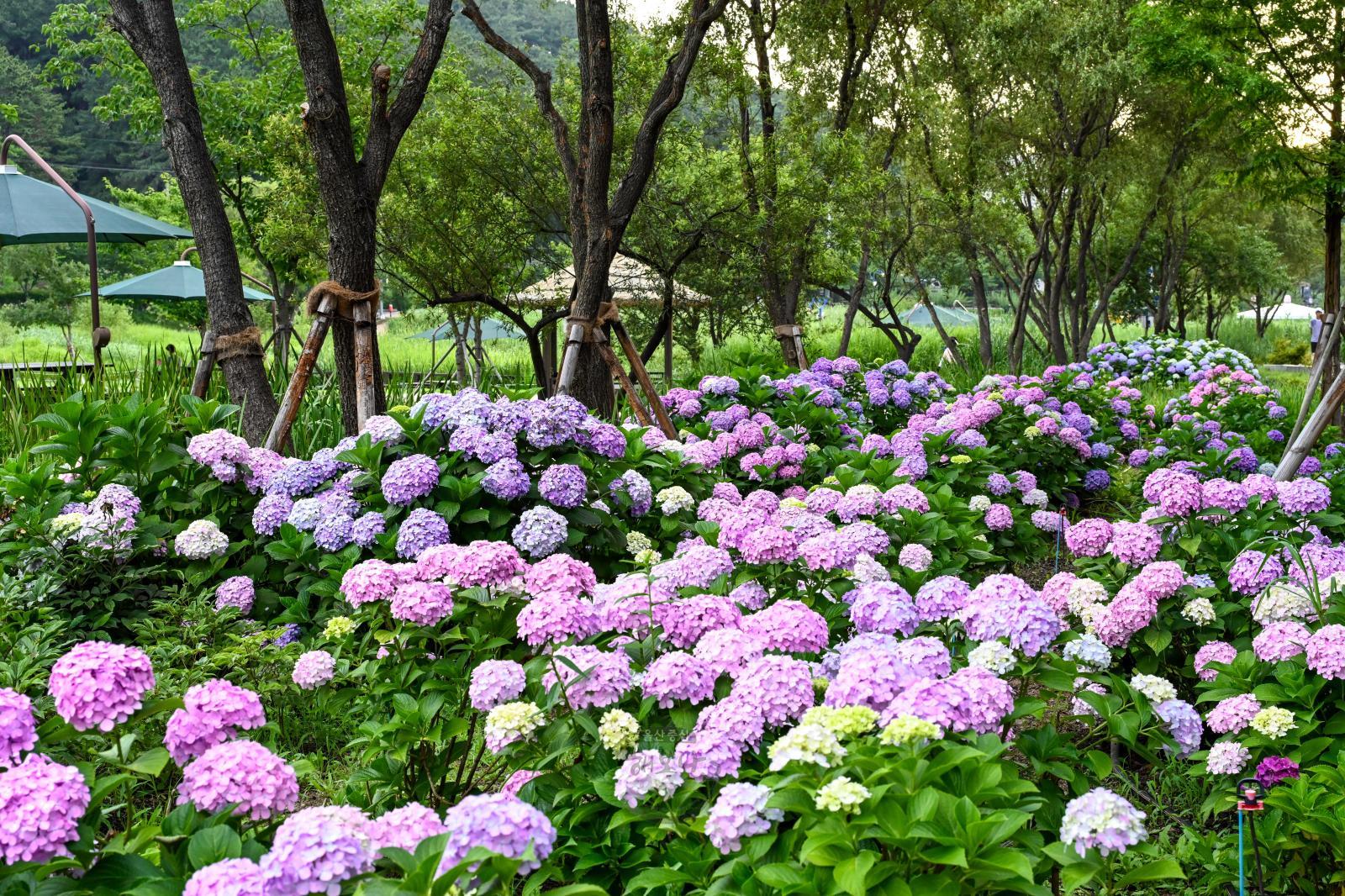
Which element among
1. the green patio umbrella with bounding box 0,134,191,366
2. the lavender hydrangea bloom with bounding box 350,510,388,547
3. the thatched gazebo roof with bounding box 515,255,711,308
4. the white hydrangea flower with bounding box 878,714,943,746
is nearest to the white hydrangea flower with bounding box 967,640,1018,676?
the white hydrangea flower with bounding box 878,714,943,746

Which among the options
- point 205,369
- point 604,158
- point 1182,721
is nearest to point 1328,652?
point 1182,721

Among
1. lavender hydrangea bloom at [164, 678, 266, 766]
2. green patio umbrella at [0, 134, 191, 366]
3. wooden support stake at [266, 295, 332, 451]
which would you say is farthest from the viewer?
green patio umbrella at [0, 134, 191, 366]

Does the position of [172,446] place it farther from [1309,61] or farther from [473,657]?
[1309,61]

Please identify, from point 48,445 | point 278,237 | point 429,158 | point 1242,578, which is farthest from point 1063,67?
point 48,445

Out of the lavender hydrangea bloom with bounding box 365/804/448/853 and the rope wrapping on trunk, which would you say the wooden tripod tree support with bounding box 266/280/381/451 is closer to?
the rope wrapping on trunk

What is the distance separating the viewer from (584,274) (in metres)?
6.16

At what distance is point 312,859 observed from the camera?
125 cm

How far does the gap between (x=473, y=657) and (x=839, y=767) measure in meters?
1.18

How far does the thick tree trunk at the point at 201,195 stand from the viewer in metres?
5.33

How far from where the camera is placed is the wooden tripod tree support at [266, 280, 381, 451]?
4.69 m

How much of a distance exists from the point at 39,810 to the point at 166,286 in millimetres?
12696

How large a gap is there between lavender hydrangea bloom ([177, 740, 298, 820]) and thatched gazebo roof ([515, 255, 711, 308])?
9.82 m

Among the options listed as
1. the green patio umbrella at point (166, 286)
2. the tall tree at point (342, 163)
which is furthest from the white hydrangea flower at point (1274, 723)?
the green patio umbrella at point (166, 286)

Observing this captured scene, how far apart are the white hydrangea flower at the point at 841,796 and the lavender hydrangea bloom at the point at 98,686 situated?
106 cm
